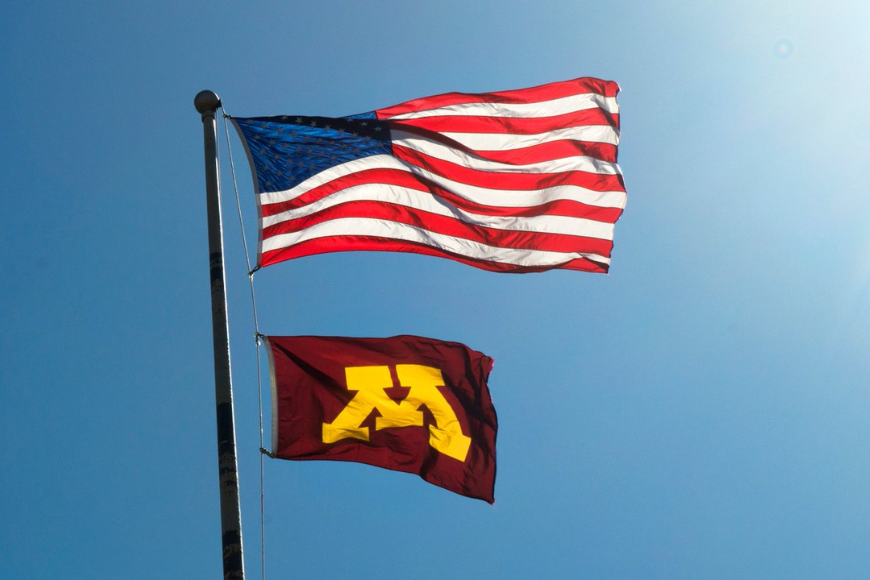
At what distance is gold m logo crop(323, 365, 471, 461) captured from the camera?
Result: 458 inches

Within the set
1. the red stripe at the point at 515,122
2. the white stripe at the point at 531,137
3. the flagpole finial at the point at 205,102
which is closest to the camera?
the flagpole finial at the point at 205,102

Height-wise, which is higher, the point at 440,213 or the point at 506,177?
the point at 506,177

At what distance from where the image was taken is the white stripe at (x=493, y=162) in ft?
44.8

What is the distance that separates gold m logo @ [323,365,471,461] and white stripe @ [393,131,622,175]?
125 inches

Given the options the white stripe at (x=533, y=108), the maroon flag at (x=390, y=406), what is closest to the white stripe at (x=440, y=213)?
the white stripe at (x=533, y=108)

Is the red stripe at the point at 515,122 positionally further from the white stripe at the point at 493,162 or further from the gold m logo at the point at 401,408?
the gold m logo at the point at 401,408

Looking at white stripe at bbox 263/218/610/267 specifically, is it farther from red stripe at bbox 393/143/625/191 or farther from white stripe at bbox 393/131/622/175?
white stripe at bbox 393/131/622/175

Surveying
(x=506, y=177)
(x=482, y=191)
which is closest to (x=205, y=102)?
(x=482, y=191)

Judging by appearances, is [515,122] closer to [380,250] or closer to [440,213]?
[440,213]

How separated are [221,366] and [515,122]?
7.20 m

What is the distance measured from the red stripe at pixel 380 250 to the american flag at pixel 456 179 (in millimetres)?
15

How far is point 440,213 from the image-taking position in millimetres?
13531

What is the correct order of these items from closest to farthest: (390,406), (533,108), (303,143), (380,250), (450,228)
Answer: (390,406) < (303,143) < (380,250) < (450,228) < (533,108)

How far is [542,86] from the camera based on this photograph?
14984mm
